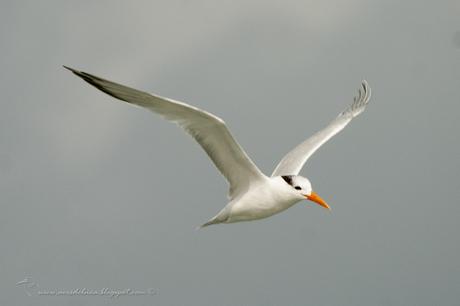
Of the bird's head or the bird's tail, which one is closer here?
the bird's head

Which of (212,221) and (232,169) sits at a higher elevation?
(232,169)

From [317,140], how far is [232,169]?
385 centimetres

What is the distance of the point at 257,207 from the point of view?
43.6 feet

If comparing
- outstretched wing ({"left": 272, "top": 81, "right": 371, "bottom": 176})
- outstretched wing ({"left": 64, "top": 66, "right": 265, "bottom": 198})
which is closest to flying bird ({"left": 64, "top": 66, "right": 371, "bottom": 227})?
outstretched wing ({"left": 64, "top": 66, "right": 265, "bottom": 198})

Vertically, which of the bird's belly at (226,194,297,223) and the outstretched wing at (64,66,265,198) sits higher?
the outstretched wing at (64,66,265,198)

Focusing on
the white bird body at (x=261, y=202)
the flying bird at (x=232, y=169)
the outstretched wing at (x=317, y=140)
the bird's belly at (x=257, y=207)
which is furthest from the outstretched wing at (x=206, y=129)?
the outstretched wing at (x=317, y=140)

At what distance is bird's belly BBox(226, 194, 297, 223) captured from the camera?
13148 millimetres

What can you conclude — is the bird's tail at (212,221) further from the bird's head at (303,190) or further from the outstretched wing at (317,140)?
the outstretched wing at (317,140)

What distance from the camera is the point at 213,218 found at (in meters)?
13.6

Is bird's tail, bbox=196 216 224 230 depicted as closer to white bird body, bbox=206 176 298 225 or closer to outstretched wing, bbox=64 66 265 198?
white bird body, bbox=206 176 298 225

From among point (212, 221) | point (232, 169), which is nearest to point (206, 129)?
point (232, 169)

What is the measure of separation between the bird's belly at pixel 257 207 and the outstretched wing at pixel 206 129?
0.29 m

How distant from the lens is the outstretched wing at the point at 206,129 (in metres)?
11.0

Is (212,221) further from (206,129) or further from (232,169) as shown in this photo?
(206,129)
